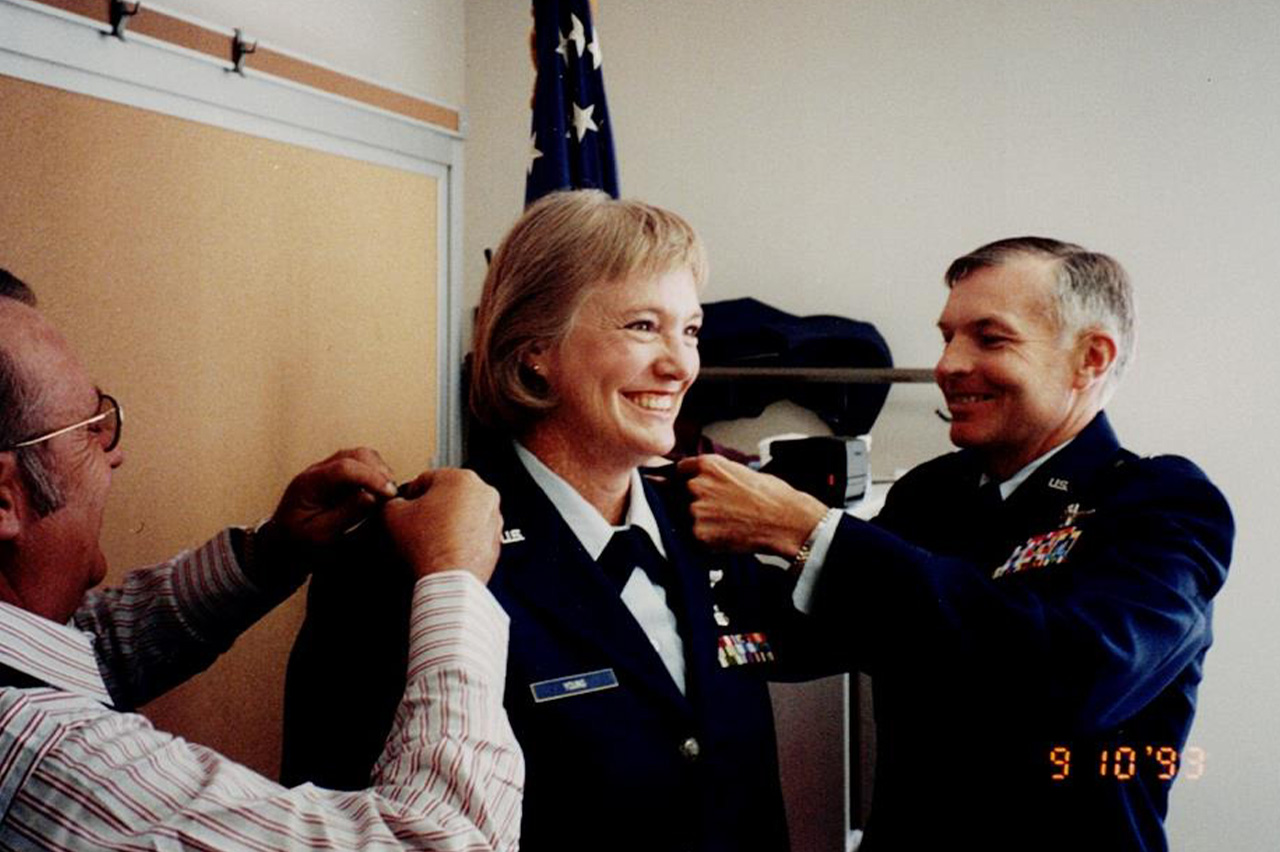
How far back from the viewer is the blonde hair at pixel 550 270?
4.87 ft

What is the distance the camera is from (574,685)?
4.25ft

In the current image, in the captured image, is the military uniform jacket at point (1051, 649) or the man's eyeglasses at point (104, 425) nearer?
the man's eyeglasses at point (104, 425)

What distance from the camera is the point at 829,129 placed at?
338cm

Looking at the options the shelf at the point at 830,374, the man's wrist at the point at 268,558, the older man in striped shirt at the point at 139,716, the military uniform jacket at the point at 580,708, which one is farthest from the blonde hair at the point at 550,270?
the shelf at the point at 830,374

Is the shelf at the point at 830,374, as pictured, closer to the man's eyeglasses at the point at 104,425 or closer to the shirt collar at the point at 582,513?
the shirt collar at the point at 582,513

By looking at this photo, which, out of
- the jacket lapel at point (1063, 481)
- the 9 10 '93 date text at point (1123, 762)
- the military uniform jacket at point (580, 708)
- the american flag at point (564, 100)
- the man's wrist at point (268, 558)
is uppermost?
the american flag at point (564, 100)

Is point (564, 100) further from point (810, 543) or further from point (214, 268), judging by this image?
point (810, 543)

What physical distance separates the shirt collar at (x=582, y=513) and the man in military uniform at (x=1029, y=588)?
80mm

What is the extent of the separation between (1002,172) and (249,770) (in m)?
2.86

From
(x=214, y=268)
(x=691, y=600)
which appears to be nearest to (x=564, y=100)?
(x=214, y=268)

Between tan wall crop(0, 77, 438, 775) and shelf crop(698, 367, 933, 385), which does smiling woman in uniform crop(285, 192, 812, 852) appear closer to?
tan wall crop(0, 77, 438, 775)

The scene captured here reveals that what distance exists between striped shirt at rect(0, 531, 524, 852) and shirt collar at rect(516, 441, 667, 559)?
12.5 inches

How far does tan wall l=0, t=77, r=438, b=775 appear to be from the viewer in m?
1.85

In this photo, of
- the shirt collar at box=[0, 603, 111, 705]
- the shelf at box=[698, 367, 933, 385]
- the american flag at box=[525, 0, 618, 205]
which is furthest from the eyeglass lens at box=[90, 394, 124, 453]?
the shelf at box=[698, 367, 933, 385]
